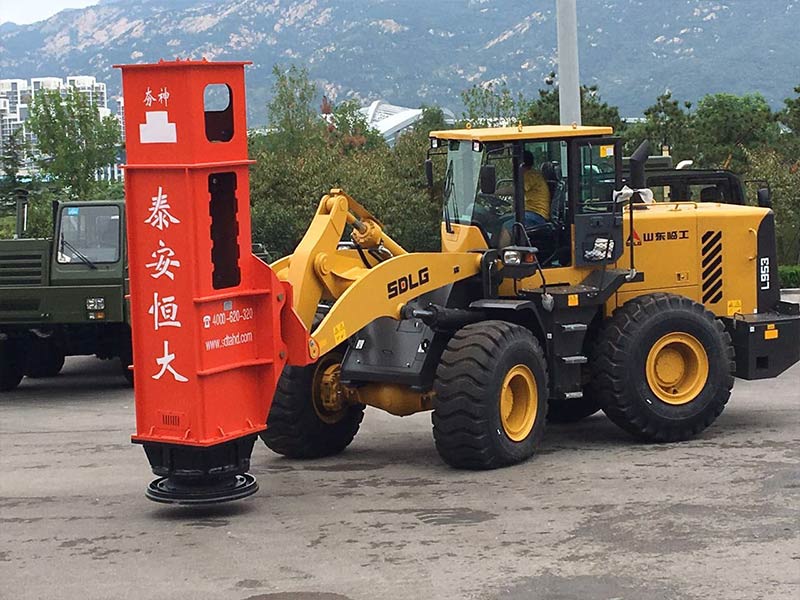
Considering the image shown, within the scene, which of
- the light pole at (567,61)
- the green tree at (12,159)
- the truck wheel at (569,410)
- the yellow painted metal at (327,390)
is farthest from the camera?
the green tree at (12,159)

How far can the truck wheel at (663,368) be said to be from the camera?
12672mm

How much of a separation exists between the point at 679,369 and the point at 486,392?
7.81ft

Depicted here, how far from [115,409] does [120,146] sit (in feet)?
123

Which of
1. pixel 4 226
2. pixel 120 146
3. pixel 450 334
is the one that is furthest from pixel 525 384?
pixel 120 146

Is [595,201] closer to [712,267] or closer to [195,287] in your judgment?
[712,267]

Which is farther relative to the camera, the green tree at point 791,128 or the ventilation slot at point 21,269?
the green tree at point 791,128

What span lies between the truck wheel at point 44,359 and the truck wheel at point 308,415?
266 inches

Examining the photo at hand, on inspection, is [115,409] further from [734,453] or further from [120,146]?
[120,146]

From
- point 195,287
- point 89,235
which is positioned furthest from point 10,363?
point 195,287

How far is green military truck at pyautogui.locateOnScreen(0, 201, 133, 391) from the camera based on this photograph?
56.6 feet

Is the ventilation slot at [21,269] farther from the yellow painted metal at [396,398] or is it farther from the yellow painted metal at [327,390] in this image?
the yellow painted metal at [396,398]

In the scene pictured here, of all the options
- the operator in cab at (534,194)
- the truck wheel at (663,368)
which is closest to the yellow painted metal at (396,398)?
the truck wheel at (663,368)

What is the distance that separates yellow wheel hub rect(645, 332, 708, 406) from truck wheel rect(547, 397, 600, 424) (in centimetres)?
115

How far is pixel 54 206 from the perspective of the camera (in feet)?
61.0
